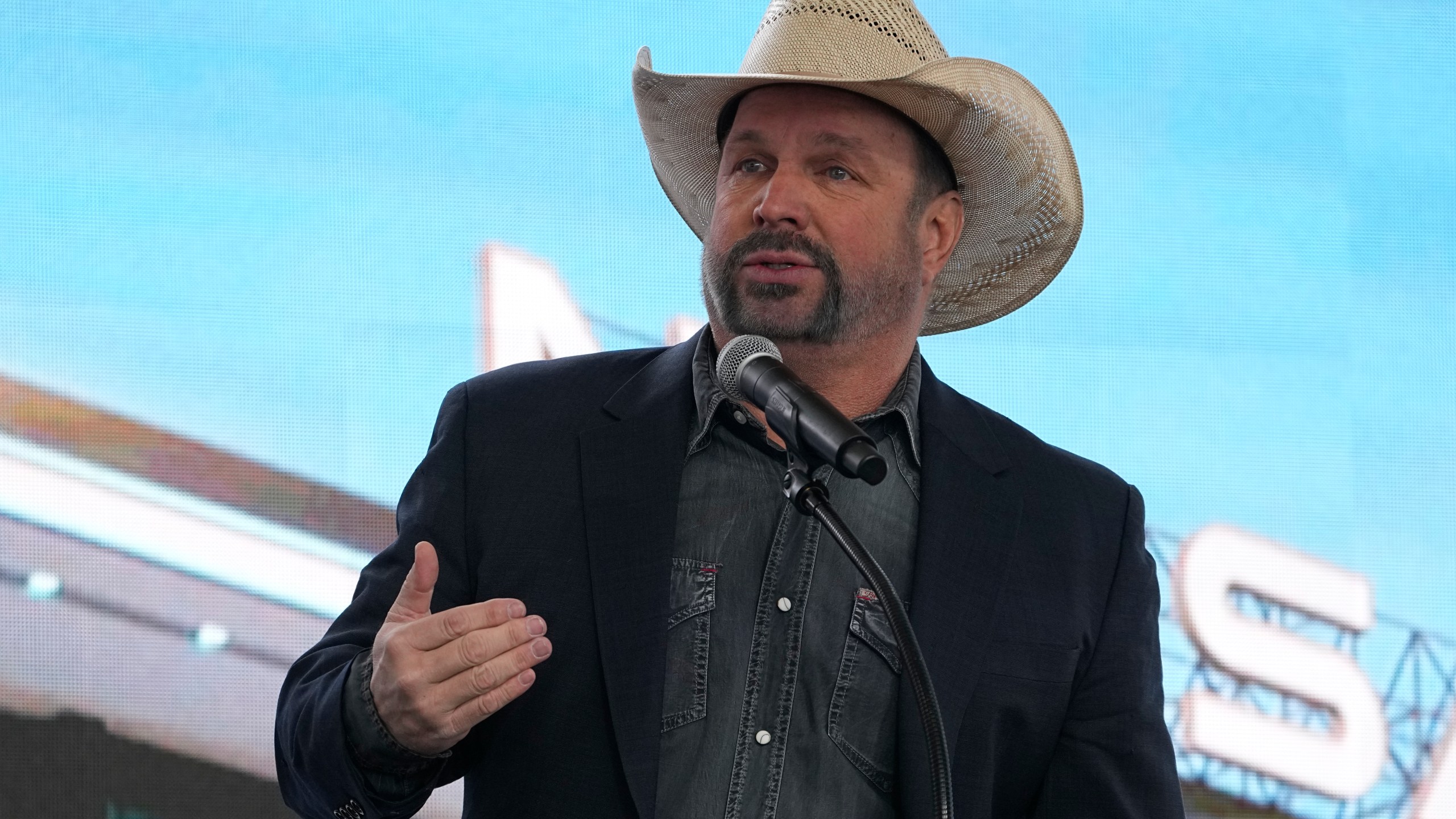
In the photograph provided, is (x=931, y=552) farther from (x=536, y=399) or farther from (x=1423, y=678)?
(x=1423, y=678)

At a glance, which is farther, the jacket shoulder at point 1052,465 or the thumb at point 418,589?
the jacket shoulder at point 1052,465

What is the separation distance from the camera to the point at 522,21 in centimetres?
325

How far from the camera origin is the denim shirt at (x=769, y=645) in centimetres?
165

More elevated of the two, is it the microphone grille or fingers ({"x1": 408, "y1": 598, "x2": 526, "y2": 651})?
the microphone grille

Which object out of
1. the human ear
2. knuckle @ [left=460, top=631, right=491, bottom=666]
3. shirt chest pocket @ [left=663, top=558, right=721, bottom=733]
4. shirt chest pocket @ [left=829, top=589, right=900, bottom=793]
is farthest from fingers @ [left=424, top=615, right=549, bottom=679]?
the human ear

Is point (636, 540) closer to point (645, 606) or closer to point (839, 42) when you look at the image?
point (645, 606)

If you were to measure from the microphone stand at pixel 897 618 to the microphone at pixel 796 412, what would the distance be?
38 mm

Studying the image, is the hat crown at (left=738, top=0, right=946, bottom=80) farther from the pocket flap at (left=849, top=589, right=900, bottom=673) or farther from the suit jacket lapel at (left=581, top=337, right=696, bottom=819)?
the pocket flap at (left=849, top=589, right=900, bottom=673)

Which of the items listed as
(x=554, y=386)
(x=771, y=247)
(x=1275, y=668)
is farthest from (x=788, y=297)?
(x=1275, y=668)

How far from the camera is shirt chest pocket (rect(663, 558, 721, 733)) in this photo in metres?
1.66

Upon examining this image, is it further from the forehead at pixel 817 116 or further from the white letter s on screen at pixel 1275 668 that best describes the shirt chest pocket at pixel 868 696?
the white letter s on screen at pixel 1275 668

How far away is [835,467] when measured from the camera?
1104mm

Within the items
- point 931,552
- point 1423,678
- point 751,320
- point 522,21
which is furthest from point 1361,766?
point 522,21

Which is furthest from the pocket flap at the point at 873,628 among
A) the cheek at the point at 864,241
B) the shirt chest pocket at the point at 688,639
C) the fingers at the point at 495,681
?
the fingers at the point at 495,681
